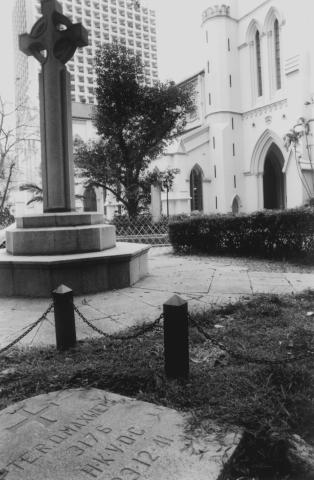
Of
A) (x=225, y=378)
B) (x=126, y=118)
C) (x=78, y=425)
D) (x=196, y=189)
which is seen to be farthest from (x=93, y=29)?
(x=78, y=425)

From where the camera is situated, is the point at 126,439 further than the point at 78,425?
No

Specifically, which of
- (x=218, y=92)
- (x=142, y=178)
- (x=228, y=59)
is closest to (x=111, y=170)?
(x=142, y=178)

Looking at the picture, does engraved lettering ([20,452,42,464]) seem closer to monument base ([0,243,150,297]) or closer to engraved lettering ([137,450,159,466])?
engraved lettering ([137,450,159,466])

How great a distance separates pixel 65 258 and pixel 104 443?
12.9 feet

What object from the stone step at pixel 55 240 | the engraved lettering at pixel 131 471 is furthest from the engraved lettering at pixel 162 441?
the stone step at pixel 55 240

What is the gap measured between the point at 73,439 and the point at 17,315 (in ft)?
9.95

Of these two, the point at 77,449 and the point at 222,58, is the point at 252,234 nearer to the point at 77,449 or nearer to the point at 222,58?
the point at 77,449

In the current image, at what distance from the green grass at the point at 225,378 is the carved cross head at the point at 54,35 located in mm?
5913

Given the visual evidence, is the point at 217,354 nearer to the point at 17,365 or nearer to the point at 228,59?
the point at 17,365

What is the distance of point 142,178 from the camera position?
1969 centimetres

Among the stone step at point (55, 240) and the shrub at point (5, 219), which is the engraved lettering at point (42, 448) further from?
the shrub at point (5, 219)

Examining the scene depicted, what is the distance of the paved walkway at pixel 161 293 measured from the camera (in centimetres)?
441

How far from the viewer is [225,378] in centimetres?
283

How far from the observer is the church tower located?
95.2 feet
